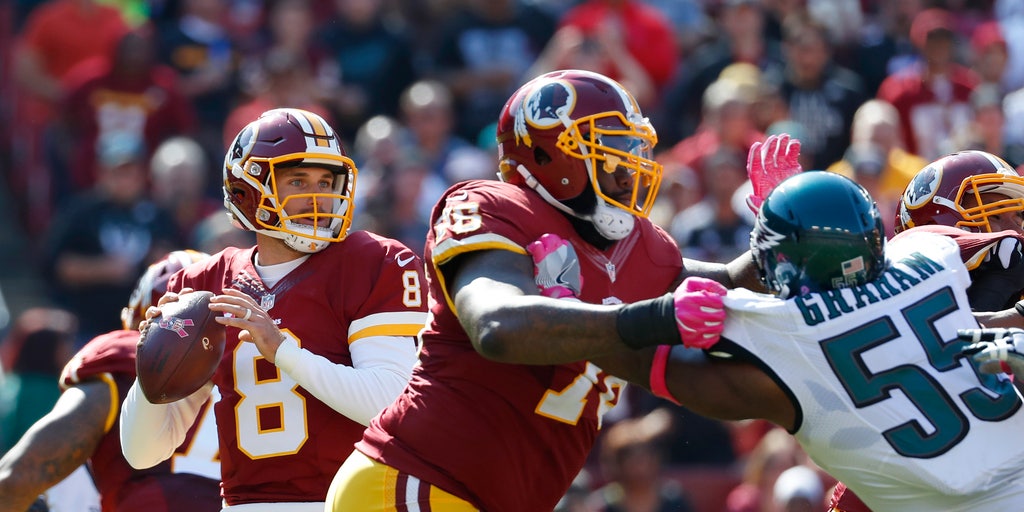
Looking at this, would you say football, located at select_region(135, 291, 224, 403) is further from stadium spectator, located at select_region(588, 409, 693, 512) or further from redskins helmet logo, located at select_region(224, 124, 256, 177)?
stadium spectator, located at select_region(588, 409, 693, 512)

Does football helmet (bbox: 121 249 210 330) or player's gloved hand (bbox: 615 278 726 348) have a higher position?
player's gloved hand (bbox: 615 278 726 348)

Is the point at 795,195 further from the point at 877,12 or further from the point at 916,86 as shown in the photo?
the point at 877,12

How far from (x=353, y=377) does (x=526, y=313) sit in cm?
106

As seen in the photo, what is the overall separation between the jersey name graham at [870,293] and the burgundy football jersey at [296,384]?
60.3 inches

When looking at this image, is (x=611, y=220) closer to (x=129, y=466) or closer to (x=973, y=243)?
(x=973, y=243)

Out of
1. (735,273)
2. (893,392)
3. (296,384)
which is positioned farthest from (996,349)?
(296,384)

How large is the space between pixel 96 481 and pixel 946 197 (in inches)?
129

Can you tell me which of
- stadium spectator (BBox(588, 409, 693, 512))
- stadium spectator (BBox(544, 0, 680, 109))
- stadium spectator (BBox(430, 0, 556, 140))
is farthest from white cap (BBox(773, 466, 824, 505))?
stadium spectator (BBox(430, 0, 556, 140))

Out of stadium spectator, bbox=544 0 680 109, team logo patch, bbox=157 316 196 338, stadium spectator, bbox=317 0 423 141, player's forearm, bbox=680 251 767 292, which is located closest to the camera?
team logo patch, bbox=157 316 196 338

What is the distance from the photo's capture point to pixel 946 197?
16.7 feet

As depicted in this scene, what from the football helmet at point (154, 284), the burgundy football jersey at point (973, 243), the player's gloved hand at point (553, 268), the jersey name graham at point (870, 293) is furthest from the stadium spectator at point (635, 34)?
the jersey name graham at point (870, 293)

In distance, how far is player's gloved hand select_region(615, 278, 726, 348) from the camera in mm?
3605

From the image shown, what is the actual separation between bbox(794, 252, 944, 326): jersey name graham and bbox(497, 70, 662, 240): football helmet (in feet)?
2.40

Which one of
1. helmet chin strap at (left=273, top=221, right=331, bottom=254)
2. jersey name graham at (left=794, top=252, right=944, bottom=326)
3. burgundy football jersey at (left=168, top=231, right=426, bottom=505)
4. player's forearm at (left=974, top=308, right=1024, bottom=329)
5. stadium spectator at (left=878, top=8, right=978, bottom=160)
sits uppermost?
jersey name graham at (left=794, top=252, right=944, bottom=326)
